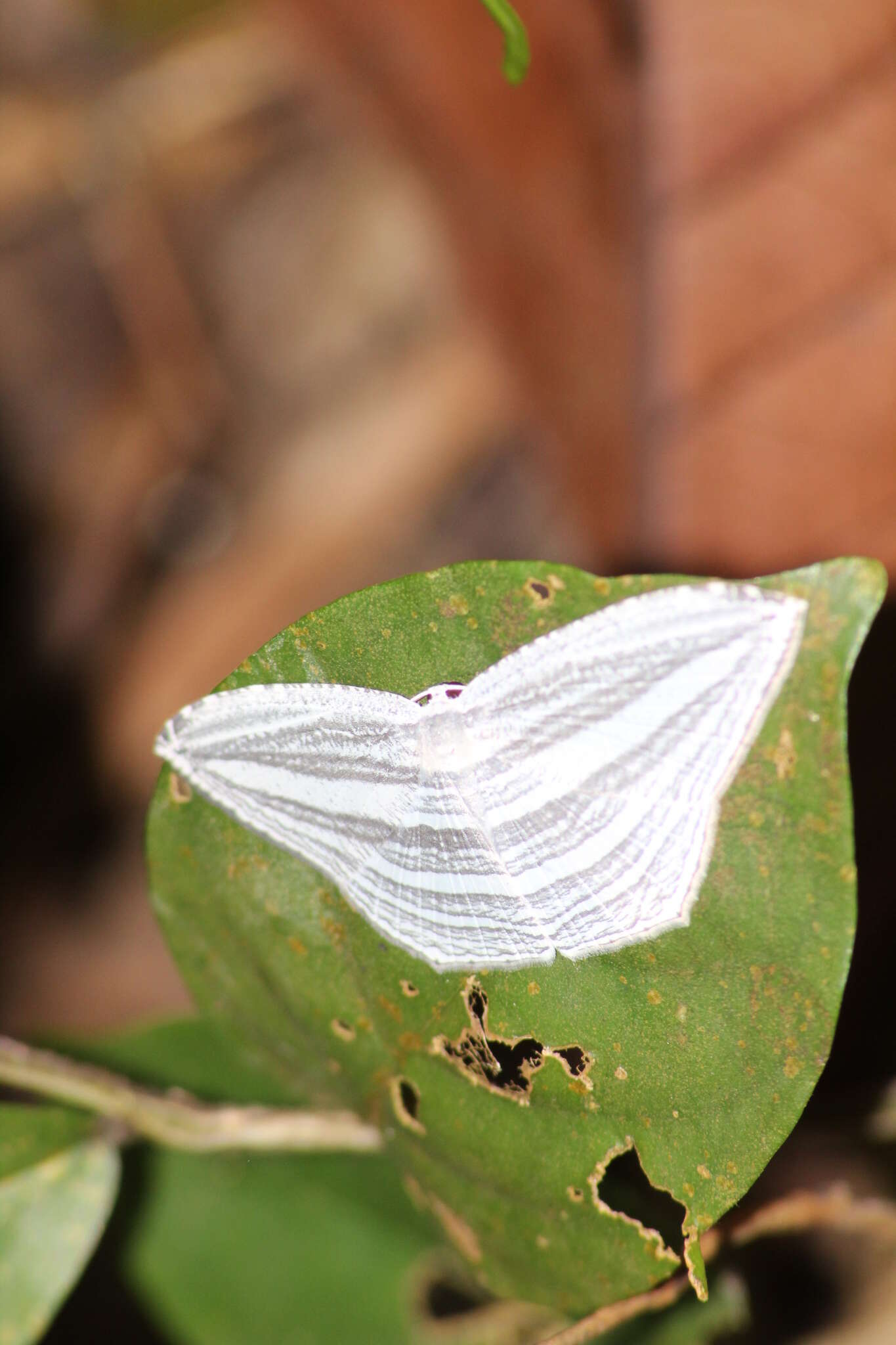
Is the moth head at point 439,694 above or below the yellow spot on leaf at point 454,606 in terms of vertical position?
below

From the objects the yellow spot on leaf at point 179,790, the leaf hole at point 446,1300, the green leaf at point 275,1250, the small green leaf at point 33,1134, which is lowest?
the leaf hole at point 446,1300

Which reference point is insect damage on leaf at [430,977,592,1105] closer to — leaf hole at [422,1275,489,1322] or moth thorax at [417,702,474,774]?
moth thorax at [417,702,474,774]

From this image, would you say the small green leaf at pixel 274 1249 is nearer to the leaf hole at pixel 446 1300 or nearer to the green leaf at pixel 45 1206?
the leaf hole at pixel 446 1300

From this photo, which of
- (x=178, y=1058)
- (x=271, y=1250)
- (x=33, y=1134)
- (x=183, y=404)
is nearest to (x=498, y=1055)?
(x=33, y=1134)

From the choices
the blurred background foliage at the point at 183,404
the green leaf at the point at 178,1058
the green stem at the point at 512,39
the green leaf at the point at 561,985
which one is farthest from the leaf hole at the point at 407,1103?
the blurred background foliage at the point at 183,404

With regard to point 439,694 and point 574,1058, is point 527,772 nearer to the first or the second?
point 439,694

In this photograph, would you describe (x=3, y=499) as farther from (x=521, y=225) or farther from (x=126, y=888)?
(x=521, y=225)

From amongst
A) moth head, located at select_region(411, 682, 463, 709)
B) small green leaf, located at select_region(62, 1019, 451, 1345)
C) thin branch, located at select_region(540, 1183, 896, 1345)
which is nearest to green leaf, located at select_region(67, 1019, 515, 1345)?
small green leaf, located at select_region(62, 1019, 451, 1345)
